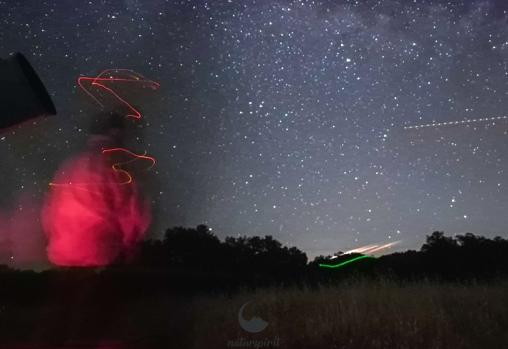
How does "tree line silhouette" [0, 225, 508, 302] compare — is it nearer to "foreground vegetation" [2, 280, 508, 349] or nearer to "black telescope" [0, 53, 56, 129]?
"foreground vegetation" [2, 280, 508, 349]

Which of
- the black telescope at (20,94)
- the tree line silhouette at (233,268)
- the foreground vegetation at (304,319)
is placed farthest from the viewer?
the tree line silhouette at (233,268)

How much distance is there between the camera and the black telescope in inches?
140

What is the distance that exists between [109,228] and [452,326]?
12321 mm

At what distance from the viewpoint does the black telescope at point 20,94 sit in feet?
11.7

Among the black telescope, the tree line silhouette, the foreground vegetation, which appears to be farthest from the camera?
the tree line silhouette

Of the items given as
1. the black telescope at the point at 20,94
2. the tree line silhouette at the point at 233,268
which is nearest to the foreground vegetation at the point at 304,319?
the tree line silhouette at the point at 233,268

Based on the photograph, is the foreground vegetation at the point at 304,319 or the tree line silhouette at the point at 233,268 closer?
the foreground vegetation at the point at 304,319

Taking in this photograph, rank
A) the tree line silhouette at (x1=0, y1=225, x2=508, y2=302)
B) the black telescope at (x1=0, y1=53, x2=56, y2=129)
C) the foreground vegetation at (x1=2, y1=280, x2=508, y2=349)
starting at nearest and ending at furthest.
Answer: the black telescope at (x1=0, y1=53, x2=56, y2=129) → the foreground vegetation at (x1=2, y1=280, x2=508, y2=349) → the tree line silhouette at (x1=0, y1=225, x2=508, y2=302)

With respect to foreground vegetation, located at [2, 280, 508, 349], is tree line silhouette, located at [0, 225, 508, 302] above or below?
above

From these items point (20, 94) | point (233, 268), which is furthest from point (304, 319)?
point (233, 268)

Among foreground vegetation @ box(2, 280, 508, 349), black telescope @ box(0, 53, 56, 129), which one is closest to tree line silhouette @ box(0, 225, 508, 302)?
foreground vegetation @ box(2, 280, 508, 349)

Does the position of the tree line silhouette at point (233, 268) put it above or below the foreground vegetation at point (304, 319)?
above

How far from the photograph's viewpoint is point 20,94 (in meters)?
3.67

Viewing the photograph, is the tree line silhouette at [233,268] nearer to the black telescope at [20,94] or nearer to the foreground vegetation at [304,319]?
the foreground vegetation at [304,319]
